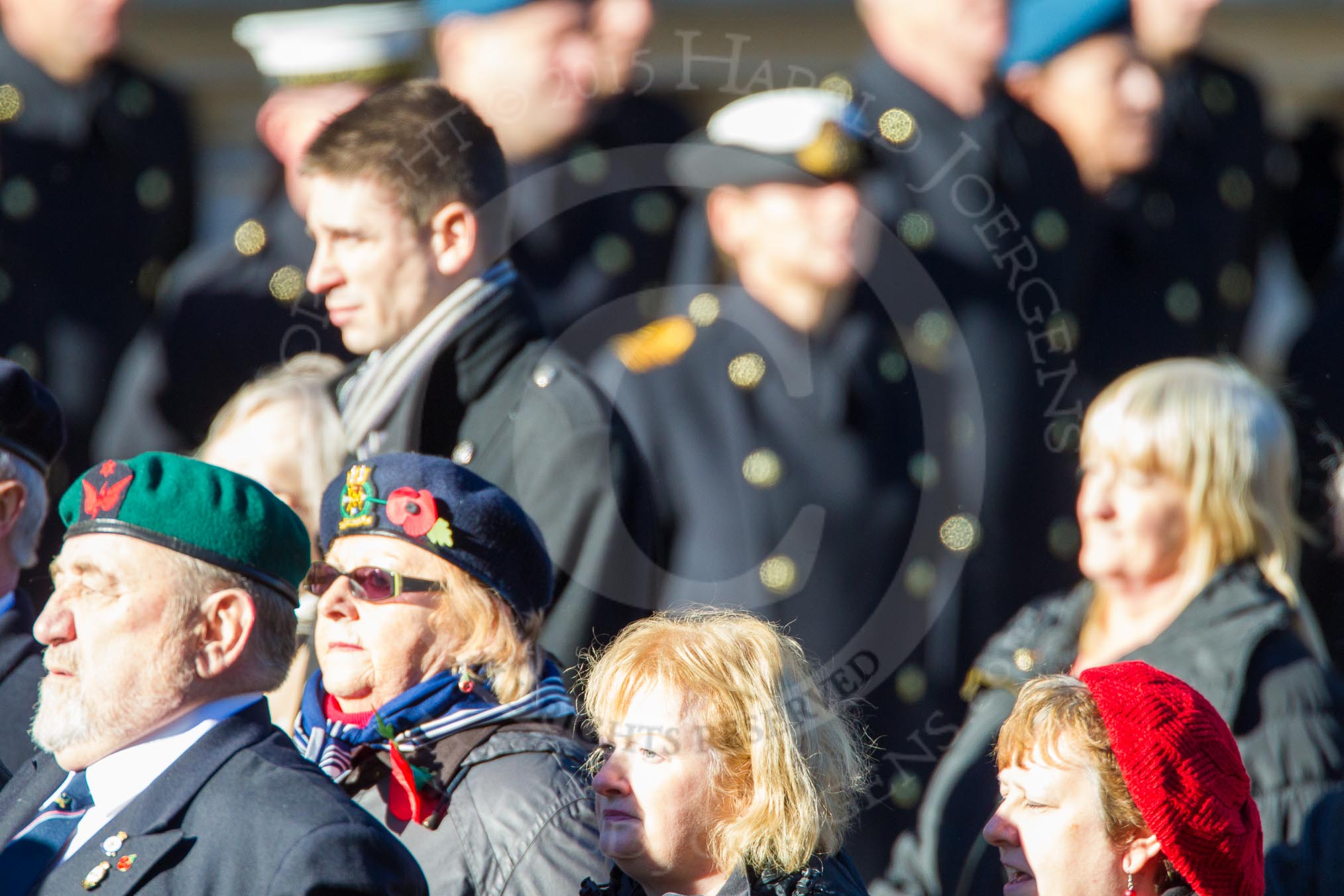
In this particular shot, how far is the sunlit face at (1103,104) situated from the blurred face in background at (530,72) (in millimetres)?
975

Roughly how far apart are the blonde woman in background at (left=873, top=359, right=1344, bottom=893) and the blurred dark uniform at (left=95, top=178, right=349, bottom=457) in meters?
1.63

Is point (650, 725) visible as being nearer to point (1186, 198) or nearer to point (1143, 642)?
point (1143, 642)

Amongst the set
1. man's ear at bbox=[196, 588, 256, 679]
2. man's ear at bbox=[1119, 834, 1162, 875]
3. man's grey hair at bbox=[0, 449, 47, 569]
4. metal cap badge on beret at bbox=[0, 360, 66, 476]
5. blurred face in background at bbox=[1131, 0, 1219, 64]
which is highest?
blurred face in background at bbox=[1131, 0, 1219, 64]

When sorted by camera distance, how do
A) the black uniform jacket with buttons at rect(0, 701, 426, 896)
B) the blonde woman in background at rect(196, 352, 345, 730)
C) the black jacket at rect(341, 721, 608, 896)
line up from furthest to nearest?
the blonde woman in background at rect(196, 352, 345, 730) < the black jacket at rect(341, 721, 608, 896) < the black uniform jacket with buttons at rect(0, 701, 426, 896)

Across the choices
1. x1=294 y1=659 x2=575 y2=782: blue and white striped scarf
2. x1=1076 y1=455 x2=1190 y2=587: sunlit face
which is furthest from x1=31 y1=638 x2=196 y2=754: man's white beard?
x1=1076 y1=455 x2=1190 y2=587: sunlit face

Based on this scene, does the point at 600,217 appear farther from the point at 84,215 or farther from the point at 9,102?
the point at 9,102

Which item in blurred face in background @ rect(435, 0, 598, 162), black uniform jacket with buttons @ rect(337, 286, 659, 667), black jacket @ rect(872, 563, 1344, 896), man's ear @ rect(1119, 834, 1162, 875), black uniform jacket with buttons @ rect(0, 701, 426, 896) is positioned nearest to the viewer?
black uniform jacket with buttons @ rect(0, 701, 426, 896)

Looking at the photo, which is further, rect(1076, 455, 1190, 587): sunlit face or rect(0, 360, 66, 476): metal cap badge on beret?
rect(1076, 455, 1190, 587): sunlit face

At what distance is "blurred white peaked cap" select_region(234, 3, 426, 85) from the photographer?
3482mm

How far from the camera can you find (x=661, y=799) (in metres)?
1.90

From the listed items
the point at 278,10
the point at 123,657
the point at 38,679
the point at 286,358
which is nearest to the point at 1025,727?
the point at 123,657

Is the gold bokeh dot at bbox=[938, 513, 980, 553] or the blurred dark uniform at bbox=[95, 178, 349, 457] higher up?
the blurred dark uniform at bbox=[95, 178, 349, 457]

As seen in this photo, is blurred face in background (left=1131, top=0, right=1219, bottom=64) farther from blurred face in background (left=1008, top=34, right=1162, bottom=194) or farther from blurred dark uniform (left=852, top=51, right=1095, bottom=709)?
blurred dark uniform (left=852, top=51, right=1095, bottom=709)

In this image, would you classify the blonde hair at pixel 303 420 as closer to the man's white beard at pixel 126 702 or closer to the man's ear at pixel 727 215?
the man's ear at pixel 727 215
